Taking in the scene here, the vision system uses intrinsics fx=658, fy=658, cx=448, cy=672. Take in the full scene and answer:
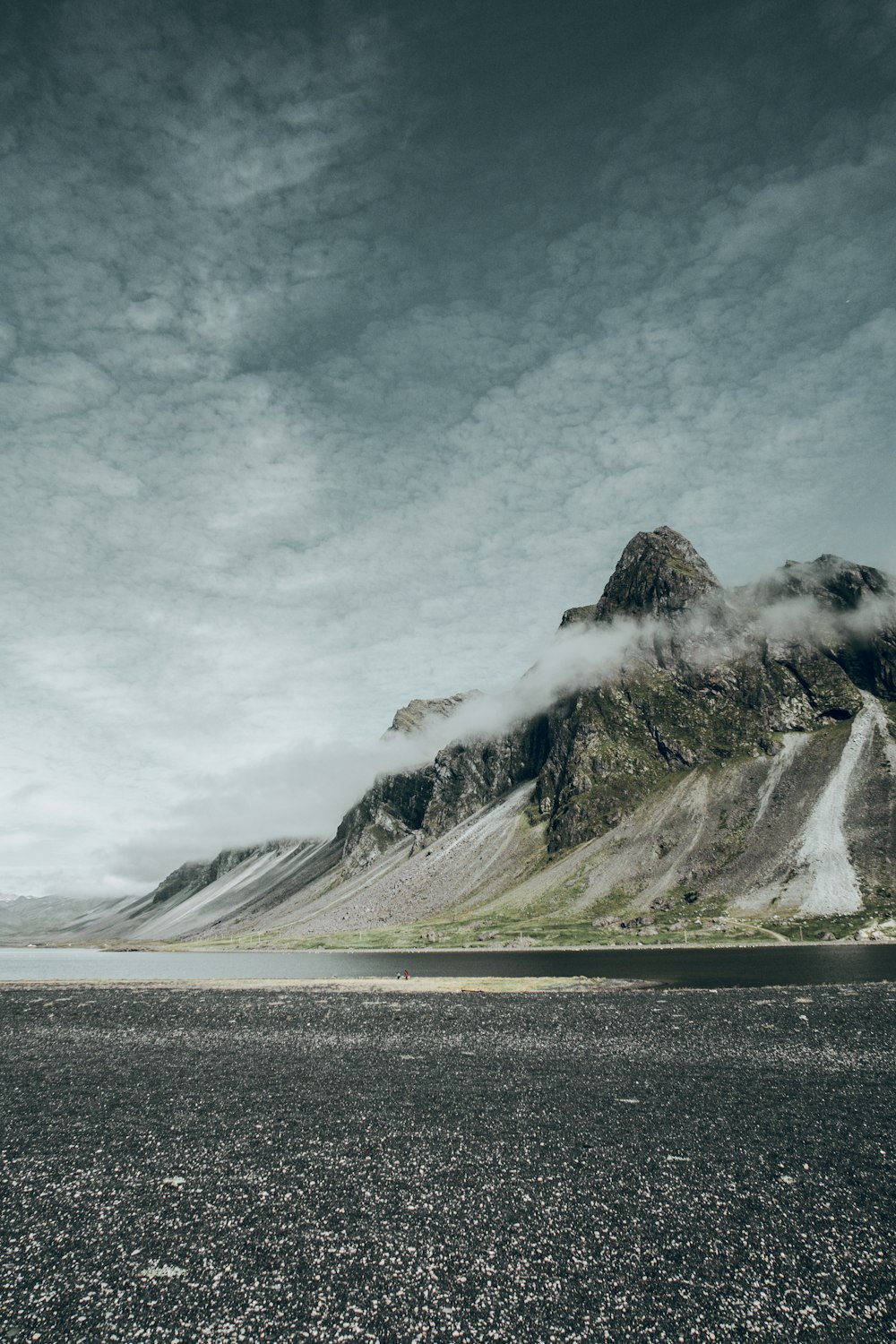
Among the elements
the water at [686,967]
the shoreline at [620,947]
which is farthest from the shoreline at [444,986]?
the shoreline at [620,947]

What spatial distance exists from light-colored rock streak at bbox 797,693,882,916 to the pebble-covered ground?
139 metres

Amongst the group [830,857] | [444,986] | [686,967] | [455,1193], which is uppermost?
[455,1193]

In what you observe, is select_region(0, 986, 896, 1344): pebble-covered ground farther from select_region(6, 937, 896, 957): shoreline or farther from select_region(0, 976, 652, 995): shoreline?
select_region(6, 937, 896, 957): shoreline

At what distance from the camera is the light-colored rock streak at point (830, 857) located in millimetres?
148750

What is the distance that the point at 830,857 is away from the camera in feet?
541

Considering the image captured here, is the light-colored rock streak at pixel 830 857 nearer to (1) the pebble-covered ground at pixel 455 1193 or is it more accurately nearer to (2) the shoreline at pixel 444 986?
(2) the shoreline at pixel 444 986

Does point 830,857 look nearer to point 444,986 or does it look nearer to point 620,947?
point 620,947

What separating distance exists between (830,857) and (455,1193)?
18139 cm

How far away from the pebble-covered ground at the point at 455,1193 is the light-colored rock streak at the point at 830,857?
5474 inches

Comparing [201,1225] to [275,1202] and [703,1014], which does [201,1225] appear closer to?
[275,1202]

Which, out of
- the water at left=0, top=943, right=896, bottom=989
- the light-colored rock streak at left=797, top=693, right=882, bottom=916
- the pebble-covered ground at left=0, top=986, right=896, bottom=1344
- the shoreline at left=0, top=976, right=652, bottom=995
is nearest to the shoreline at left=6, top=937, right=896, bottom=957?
the water at left=0, top=943, right=896, bottom=989

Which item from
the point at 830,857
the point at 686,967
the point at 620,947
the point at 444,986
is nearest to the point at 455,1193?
the point at 444,986

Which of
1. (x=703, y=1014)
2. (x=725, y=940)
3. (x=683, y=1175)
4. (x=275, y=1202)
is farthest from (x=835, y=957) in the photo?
(x=275, y=1202)

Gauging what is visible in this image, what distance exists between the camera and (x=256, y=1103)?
73.8ft
